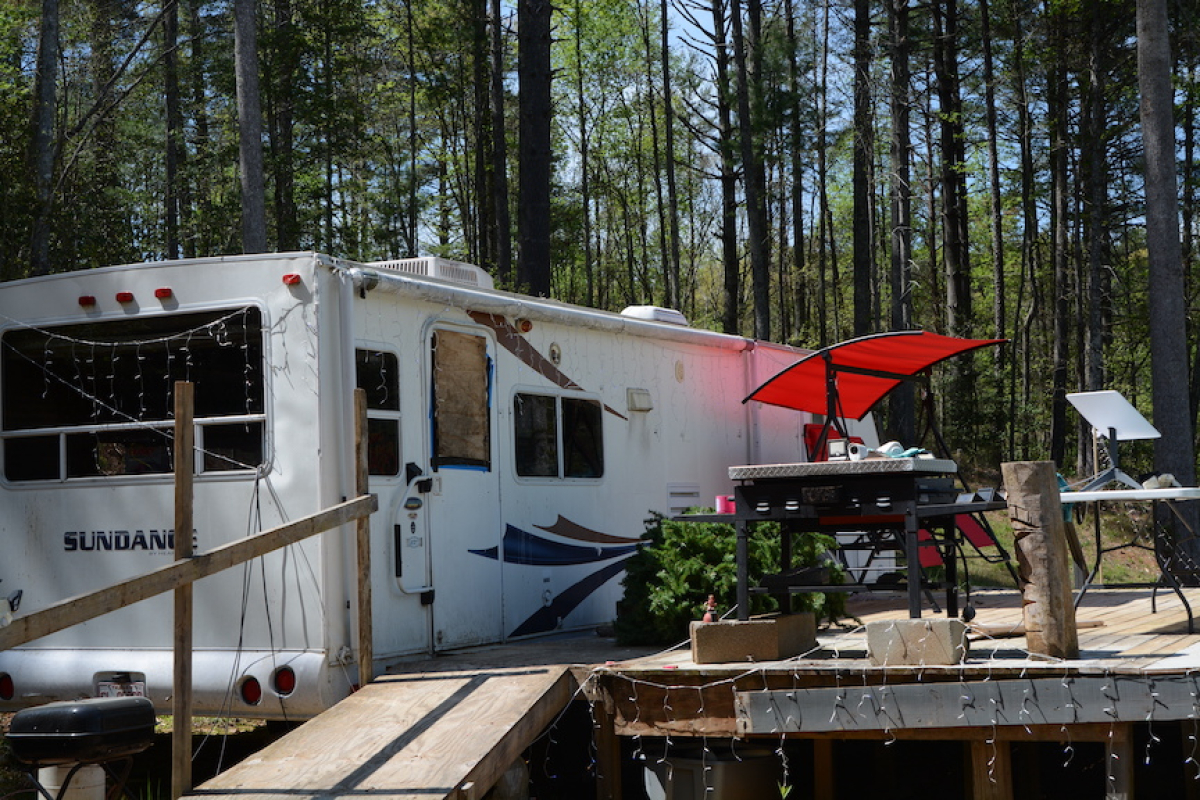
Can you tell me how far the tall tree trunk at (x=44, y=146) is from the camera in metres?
13.1

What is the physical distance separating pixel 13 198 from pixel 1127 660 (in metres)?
12.1

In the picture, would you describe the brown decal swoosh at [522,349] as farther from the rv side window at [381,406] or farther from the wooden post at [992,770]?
the wooden post at [992,770]

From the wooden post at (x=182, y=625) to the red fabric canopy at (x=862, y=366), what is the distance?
348cm

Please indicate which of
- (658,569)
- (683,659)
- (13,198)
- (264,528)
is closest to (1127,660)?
(683,659)

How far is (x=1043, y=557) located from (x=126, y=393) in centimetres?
499

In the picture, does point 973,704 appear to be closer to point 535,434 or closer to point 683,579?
point 683,579

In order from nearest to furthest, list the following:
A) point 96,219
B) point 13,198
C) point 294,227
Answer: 1. point 13,198
2. point 96,219
3. point 294,227

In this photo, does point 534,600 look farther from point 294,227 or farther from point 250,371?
point 294,227

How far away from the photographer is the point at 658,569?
23.9 feet

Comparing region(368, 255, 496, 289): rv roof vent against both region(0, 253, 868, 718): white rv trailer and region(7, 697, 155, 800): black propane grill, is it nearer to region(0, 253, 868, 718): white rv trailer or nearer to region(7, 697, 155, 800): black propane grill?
region(0, 253, 868, 718): white rv trailer

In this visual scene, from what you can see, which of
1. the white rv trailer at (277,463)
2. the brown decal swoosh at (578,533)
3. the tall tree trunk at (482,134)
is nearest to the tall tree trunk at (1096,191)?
the tall tree trunk at (482,134)

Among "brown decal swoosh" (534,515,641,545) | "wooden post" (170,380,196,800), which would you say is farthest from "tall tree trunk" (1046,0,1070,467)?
"wooden post" (170,380,196,800)

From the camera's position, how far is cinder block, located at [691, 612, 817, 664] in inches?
236

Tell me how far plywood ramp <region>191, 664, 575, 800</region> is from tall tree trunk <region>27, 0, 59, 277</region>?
897 cm
